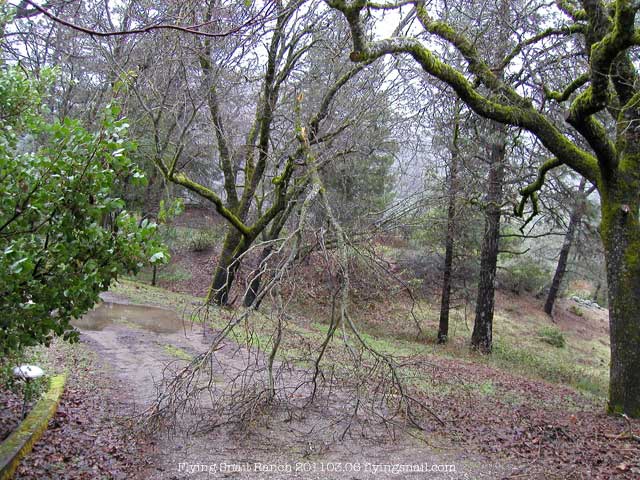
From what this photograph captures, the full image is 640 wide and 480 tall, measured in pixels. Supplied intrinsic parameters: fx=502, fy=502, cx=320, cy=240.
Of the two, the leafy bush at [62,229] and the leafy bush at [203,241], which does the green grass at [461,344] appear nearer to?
the leafy bush at [62,229]

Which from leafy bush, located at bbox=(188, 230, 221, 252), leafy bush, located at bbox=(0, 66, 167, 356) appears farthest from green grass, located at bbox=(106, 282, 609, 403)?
leafy bush, located at bbox=(188, 230, 221, 252)

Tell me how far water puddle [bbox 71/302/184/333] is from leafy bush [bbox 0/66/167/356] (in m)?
6.64

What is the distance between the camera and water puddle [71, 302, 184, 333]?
1041 centimetres

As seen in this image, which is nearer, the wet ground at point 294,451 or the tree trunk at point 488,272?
the wet ground at point 294,451

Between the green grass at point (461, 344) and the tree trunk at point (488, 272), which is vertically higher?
the tree trunk at point (488, 272)

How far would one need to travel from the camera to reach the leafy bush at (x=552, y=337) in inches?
771

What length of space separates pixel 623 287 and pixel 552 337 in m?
14.8

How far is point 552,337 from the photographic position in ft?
64.6

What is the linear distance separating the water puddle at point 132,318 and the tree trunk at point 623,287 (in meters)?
8.04

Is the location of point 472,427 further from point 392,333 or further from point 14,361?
point 392,333

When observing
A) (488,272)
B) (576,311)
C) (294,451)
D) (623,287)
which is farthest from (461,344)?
(576,311)

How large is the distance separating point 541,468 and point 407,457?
119cm

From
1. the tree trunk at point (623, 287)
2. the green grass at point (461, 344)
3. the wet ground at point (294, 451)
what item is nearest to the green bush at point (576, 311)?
the green grass at point (461, 344)

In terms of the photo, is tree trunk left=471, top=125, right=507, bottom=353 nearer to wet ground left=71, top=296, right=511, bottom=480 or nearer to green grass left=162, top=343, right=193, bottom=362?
green grass left=162, top=343, right=193, bottom=362
